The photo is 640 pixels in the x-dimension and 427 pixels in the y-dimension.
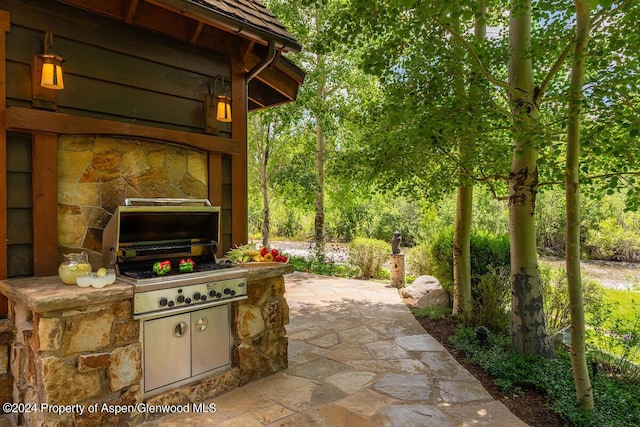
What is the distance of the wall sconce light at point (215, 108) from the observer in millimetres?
3487

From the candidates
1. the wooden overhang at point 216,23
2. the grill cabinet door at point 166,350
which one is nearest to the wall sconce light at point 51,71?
the wooden overhang at point 216,23

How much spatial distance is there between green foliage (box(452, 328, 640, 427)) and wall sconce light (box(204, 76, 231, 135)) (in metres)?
3.38

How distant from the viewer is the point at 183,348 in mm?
2787

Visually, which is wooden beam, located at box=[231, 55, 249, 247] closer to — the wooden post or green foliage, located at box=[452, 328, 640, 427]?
green foliage, located at box=[452, 328, 640, 427]

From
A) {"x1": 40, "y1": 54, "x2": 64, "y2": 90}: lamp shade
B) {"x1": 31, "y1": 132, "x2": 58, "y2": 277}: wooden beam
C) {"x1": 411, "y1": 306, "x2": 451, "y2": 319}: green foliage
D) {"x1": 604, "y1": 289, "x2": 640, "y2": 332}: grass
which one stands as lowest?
{"x1": 604, "y1": 289, "x2": 640, "y2": 332}: grass

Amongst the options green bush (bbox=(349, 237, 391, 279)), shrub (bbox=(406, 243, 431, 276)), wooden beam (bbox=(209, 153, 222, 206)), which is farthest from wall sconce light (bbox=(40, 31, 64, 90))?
green bush (bbox=(349, 237, 391, 279))

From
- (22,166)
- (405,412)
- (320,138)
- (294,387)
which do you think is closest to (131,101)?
(22,166)

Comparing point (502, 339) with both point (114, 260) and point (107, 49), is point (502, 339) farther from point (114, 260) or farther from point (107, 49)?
point (107, 49)

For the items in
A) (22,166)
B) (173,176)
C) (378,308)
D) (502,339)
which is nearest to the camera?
(22,166)

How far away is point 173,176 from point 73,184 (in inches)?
31.2

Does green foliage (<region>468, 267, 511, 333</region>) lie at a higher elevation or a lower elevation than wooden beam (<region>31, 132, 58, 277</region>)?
lower

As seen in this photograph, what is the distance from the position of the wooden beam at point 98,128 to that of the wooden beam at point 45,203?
0.28ft

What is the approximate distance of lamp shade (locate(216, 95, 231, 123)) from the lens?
3475mm

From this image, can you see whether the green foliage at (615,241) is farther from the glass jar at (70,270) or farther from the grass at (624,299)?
the glass jar at (70,270)
